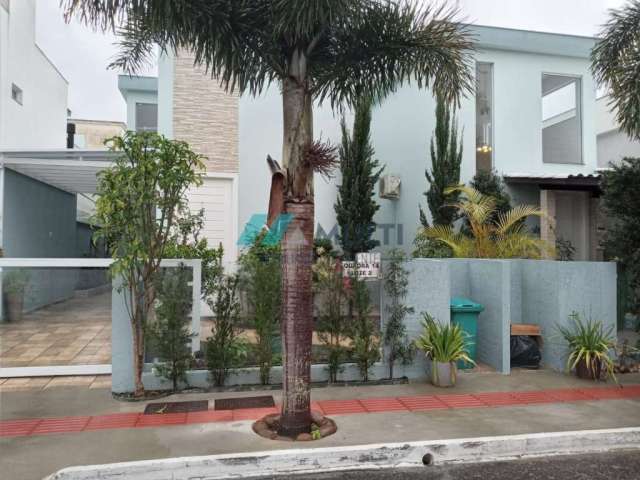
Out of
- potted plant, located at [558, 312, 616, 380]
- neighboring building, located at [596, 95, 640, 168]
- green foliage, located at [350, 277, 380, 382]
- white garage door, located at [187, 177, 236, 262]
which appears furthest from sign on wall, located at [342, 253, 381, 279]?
neighboring building, located at [596, 95, 640, 168]

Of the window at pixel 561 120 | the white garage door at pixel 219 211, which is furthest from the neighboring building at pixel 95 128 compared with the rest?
the window at pixel 561 120

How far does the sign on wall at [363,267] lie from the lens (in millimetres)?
6621

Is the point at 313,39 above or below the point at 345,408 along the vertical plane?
above

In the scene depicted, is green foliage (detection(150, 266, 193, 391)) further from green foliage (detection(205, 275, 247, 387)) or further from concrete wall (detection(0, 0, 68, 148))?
concrete wall (detection(0, 0, 68, 148))

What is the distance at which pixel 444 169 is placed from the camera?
10.7 metres

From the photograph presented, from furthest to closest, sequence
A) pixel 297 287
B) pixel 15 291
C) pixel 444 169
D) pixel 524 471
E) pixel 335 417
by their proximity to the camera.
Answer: pixel 444 169
pixel 15 291
pixel 335 417
pixel 297 287
pixel 524 471

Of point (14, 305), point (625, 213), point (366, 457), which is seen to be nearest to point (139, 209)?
point (14, 305)

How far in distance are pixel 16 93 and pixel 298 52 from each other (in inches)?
513

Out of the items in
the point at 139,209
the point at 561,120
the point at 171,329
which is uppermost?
the point at 561,120

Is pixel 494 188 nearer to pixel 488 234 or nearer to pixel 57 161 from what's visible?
pixel 488 234

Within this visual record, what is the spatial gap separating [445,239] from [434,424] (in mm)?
5064

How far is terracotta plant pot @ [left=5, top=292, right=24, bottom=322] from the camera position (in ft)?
22.7

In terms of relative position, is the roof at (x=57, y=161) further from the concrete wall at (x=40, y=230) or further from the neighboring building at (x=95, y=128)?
the neighboring building at (x=95, y=128)

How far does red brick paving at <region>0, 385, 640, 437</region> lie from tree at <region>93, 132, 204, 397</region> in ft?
2.67
